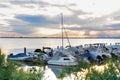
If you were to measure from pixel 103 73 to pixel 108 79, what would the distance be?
29 cm

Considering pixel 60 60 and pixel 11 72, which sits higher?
pixel 11 72

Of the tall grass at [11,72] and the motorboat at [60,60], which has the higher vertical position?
the tall grass at [11,72]

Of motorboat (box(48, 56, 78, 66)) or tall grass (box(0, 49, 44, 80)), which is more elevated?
tall grass (box(0, 49, 44, 80))

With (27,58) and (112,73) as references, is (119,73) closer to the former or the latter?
(112,73)

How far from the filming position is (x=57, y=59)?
5038 centimetres

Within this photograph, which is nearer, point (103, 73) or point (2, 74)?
point (2, 74)

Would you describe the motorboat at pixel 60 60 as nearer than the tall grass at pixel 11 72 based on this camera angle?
No

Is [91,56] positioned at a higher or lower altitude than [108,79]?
lower

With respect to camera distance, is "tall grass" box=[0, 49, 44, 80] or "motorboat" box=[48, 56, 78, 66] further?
"motorboat" box=[48, 56, 78, 66]

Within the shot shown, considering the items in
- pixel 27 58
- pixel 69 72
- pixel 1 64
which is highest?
pixel 1 64

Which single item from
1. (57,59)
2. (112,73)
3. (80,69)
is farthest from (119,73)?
(57,59)

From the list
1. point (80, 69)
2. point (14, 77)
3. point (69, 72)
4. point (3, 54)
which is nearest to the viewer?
point (14, 77)

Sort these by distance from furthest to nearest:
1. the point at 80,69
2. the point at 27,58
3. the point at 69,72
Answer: the point at 27,58 → the point at 69,72 → the point at 80,69

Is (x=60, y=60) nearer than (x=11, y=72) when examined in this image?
No
